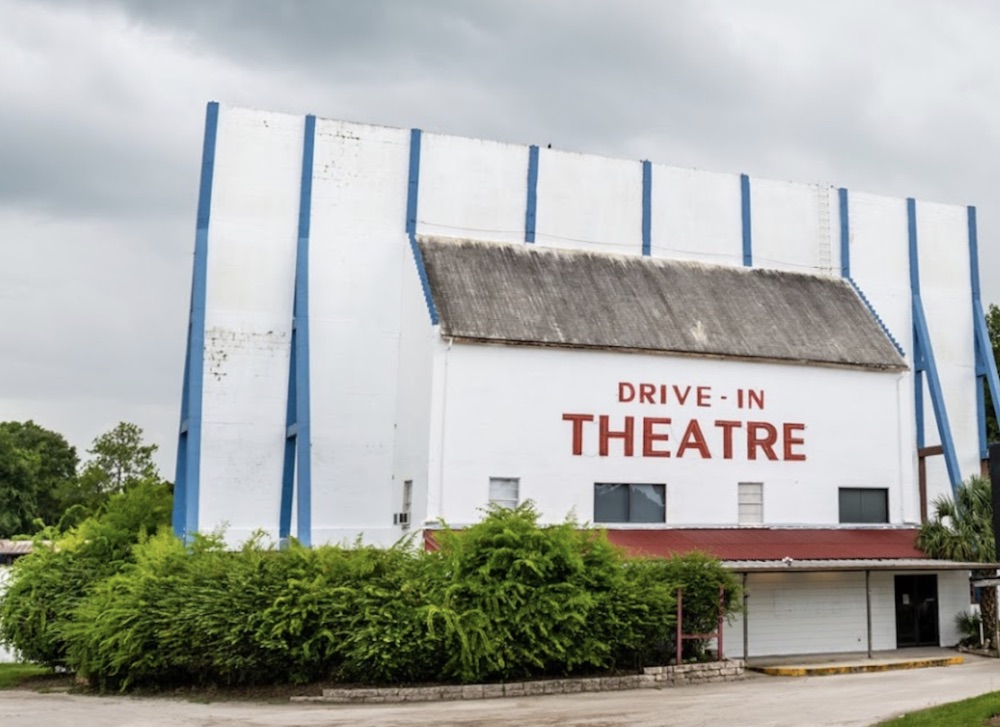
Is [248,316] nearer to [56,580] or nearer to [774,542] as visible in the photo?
[56,580]

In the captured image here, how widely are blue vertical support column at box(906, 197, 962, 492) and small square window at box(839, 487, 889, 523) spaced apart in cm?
239

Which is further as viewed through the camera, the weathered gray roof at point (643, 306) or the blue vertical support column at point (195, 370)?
the weathered gray roof at point (643, 306)

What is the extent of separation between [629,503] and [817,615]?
580 cm

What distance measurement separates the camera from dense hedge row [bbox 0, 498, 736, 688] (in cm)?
2014

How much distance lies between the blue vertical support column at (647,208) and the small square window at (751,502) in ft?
27.7

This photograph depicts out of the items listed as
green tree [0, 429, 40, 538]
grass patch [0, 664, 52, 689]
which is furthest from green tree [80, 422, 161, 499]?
grass patch [0, 664, 52, 689]

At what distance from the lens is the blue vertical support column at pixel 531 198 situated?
110 feet

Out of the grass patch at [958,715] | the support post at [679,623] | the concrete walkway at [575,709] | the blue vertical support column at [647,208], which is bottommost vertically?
the concrete walkway at [575,709]

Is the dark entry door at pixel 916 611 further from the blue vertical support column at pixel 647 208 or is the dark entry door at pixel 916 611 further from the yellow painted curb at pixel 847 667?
the blue vertical support column at pixel 647 208

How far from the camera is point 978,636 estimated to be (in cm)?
2942

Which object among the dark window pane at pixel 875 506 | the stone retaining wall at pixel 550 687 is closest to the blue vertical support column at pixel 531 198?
the dark window pane at pixel 875 506

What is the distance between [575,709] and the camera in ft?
60.6

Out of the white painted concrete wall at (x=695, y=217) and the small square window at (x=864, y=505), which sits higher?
the white painted concrete wall at (x=695, y=217)

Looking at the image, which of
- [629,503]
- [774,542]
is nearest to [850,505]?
[774,542]
